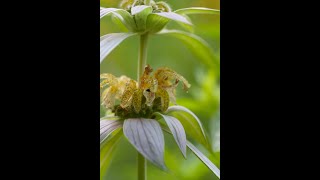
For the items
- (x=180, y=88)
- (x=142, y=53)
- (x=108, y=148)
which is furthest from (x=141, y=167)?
(x=180, y=88)

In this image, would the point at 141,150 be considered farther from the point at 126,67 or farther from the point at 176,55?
the point at 176,55

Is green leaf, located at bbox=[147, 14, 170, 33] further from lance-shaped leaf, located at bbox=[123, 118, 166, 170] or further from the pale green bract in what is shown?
lance-shaped leaf, located at bbox=[123, 118, 166, 170]

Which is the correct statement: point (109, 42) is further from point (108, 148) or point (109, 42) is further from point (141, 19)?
point (108, 148)

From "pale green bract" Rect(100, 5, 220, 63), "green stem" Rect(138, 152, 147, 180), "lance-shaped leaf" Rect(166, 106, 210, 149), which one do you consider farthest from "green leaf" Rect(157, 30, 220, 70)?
"green stem" Rect(138, 152, 147, 180)

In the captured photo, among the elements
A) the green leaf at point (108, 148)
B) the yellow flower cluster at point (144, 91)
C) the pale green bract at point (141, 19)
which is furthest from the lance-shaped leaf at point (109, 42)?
the green leaf at point (108, 148)

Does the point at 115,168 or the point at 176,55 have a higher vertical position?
the point at 176,55
